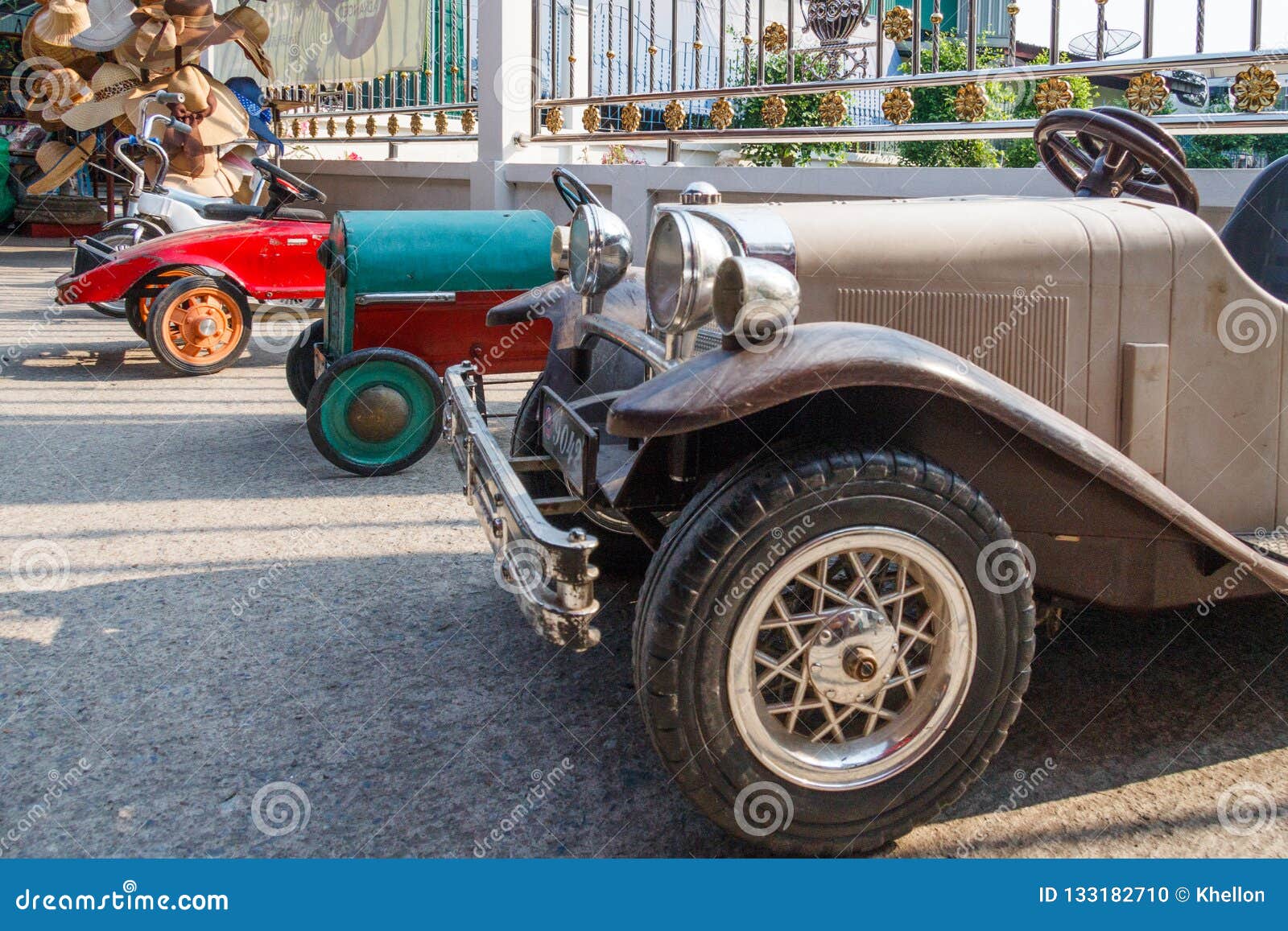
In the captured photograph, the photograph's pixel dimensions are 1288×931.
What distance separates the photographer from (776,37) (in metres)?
7.68

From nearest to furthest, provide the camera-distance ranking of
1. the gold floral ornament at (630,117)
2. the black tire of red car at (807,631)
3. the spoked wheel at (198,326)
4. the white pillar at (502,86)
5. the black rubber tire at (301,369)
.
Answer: the black tire of red car at (807,631), the black rubber tire at (301,369), the spoked wheel at (198,326), the gold floral ornament at (630,117), the white pillar at (502,86)

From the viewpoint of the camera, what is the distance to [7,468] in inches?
200

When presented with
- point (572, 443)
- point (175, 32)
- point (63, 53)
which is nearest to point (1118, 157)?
point (572, 443)

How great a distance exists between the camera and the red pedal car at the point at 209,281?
276 inches

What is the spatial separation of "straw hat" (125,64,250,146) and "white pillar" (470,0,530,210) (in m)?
3.79

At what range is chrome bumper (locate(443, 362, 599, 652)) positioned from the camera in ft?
7.23

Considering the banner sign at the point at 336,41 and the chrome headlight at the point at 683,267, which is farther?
the banner sign at the point at 336,41

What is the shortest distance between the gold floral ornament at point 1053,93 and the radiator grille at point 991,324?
144 inches

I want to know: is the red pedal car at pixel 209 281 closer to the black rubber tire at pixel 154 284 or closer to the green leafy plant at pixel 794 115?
the black rubber tire at pixel 154 284

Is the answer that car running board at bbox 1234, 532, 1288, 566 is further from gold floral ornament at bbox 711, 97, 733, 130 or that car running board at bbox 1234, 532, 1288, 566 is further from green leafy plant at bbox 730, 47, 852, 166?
green leafy plant at bbox 730, 47, 852, 166

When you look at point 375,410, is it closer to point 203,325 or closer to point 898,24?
point 203,325

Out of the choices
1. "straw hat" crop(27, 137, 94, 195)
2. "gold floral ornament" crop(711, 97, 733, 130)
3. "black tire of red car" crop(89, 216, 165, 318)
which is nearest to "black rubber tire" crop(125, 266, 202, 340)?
"black tire of red car" crop(89, 216, 165, 318)

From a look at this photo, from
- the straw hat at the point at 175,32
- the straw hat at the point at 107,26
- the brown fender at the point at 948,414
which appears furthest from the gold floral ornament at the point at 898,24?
the straw hat at the point at 107,26

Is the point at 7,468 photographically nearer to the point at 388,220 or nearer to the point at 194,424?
the point at 194,424
